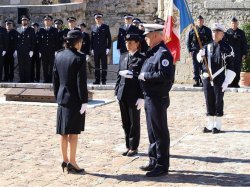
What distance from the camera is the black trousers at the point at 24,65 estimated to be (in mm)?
17719

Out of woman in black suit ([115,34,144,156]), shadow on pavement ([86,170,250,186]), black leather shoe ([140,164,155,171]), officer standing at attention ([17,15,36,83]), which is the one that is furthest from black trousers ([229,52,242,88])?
black leather shoe ([140,164,155,171])

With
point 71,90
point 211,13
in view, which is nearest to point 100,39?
point 211,13

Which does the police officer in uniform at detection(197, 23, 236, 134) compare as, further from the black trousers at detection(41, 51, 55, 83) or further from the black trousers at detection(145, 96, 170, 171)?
the black trousers at detection(41, 51, 55, 83)

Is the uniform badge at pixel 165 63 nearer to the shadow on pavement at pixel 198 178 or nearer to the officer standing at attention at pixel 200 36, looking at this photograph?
the shadow on pavement at pixel 198 178

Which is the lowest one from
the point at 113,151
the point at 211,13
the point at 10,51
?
the point at 113,151

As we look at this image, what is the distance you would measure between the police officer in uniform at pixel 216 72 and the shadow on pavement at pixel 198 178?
271cm

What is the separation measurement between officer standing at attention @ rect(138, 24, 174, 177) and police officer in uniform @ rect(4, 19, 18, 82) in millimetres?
10209

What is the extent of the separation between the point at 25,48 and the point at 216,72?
8213mm

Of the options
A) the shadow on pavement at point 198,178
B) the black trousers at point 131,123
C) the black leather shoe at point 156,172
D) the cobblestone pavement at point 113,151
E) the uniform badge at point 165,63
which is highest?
the uniform badge at point 165,63

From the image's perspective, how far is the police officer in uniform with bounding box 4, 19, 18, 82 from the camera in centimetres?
1769

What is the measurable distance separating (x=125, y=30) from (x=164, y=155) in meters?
8.95

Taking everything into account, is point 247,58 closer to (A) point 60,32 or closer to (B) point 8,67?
(A) point 60,32

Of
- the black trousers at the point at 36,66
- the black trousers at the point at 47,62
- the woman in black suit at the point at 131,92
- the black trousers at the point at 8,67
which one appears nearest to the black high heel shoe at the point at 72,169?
the woman in black suit at the point at 131,92

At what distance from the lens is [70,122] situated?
7.99 meters
